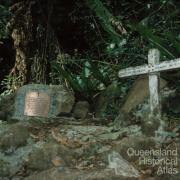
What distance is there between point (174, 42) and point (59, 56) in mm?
3042

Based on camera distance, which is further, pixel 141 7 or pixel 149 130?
pixel 141 7

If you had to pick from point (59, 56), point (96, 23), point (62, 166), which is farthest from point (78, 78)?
point (62, 166)

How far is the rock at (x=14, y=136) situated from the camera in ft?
14.8

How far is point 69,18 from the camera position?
8328mm

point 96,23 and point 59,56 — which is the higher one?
point 96,23

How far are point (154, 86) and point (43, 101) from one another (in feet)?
6.62

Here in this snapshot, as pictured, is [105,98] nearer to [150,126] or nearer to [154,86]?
Result: [154,86]

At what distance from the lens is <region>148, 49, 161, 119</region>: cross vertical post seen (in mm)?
4639

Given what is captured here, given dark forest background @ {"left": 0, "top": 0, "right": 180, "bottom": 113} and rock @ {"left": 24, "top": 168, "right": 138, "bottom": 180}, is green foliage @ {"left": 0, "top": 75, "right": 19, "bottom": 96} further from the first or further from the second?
rock @ {"left": 24, "top": 168, "right": 138, "bottom": 180}

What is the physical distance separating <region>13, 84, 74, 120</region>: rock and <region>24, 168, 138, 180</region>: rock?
216cm

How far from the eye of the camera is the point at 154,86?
185 inches

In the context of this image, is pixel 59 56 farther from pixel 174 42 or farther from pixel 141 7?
pixel 174 42

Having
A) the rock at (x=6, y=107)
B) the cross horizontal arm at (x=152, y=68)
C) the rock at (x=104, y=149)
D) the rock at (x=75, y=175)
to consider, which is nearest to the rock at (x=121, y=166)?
the rock at (x=75, y=175)

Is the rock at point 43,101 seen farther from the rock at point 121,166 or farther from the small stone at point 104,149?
the rock at point 121,166
